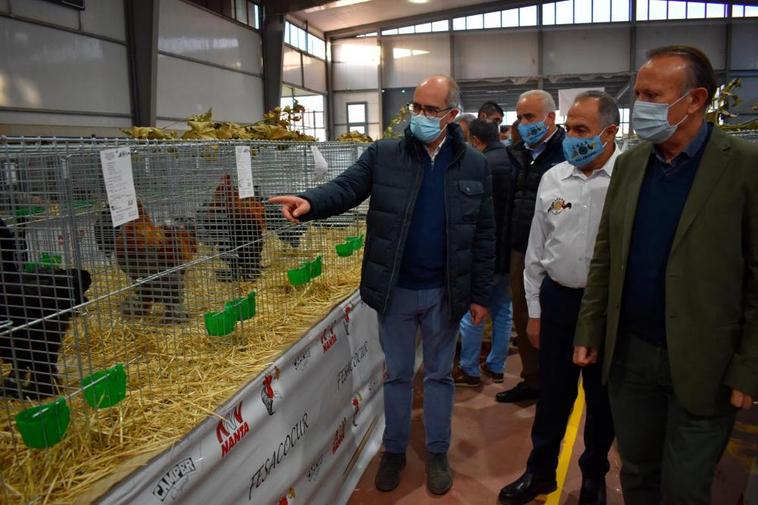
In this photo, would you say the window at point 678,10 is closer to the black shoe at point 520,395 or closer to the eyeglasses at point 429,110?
the black shoe at point 520,395

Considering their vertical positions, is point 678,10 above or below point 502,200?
above

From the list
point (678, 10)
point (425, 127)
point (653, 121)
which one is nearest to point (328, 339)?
point (425, 127)

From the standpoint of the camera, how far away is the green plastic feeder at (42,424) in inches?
51.2

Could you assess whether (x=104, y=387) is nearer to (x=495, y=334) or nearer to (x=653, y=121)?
(x=653, y=121)

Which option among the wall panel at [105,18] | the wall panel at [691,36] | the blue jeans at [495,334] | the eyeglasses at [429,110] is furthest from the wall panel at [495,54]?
the eyeglasses at [429,110]

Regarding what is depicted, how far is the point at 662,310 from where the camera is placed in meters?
1.69

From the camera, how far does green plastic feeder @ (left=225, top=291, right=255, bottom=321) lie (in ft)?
7.44

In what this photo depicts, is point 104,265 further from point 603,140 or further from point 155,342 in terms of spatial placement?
point 603,140

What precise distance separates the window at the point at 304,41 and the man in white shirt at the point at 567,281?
13.0 metres

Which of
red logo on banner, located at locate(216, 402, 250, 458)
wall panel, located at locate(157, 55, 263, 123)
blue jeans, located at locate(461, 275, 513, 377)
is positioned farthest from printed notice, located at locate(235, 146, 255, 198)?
wall panel, located at locate(157, 55, 263, 123)

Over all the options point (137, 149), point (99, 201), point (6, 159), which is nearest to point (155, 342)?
point (99, 201)

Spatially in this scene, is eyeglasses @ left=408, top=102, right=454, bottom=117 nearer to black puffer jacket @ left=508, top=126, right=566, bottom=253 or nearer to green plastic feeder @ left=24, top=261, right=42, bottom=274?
black puffer jacket @ left=508, top=126, right=566, bottom=253

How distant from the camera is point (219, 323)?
6.91 ft

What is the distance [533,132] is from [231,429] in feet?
7.06
